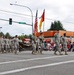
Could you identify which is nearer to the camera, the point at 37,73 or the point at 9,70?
the point at 37,73

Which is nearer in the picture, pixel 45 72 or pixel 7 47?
pixel 45 72

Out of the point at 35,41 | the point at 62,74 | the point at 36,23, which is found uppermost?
the point at 36,23

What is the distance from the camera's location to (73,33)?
74438 millimetres

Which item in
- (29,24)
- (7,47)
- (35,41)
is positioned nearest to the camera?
(35,41)

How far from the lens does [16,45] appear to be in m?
25.2

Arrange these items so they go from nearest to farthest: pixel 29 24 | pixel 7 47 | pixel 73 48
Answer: pixel 7 47, pixel 73 48, pixel 29 24

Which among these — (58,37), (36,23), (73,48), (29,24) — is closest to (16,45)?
(58,37)

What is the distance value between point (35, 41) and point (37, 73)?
12897mm

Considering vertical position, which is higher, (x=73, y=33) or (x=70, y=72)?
(x=73, y=33)

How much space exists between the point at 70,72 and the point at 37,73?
123 cm

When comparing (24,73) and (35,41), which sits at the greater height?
(35,41)

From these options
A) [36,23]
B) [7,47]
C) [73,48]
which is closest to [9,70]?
[7,47]

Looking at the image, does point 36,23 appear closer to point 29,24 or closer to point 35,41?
point 29,24

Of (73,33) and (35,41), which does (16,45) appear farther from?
(73,33)
